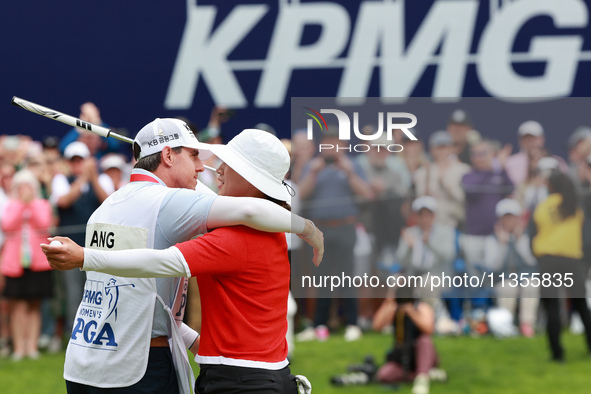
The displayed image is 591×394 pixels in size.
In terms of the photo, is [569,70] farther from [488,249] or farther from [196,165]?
[196,165]

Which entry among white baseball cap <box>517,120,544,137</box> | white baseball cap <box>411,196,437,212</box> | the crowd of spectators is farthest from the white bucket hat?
white baseball cap <box>517,120,544,137</box>

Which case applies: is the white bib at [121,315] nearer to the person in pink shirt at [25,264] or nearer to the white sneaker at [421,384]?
the white sneaker at [421,384]

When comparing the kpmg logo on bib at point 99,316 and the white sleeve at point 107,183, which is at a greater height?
the white sleeve at point 107,183

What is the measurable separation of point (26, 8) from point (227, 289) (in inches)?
390

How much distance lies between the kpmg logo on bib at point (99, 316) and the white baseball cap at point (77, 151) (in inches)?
205

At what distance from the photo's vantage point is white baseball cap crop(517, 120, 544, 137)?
18.9ft

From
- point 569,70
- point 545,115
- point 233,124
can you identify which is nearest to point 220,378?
point 545,115

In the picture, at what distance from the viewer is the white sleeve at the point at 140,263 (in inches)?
99.9

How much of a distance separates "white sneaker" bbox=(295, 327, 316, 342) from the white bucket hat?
16.5ft

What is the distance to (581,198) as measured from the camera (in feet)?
21.0

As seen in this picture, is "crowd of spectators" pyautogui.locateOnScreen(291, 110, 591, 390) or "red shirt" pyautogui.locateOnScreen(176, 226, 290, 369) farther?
"crowd of spectators" pyautogui.locateOnScreen(291, 110, 591, 390)

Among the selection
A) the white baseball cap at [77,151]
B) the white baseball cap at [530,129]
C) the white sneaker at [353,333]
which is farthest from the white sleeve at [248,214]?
the white baseball cap at [77,151]

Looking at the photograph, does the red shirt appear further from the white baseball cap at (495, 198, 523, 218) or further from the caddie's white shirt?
the white baseball cap at (495, 198, 523, 218)

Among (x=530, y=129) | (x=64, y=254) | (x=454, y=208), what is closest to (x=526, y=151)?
(x=530, y=129)
